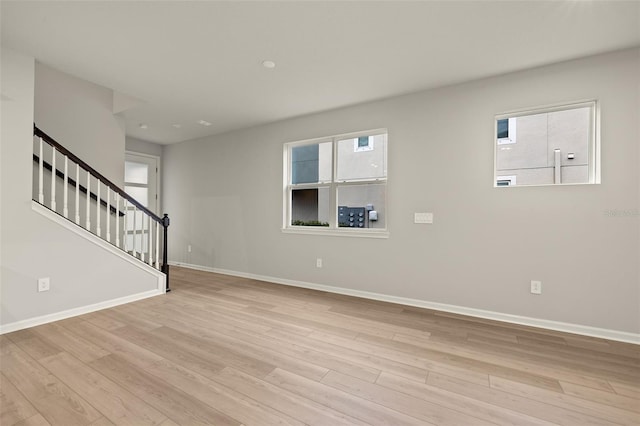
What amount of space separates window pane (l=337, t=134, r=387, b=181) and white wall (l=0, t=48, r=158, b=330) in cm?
329

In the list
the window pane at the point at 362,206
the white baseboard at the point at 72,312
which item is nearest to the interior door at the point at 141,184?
the white baseboard at the point at 72,312

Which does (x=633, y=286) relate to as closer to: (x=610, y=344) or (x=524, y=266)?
(x=610, y=344)

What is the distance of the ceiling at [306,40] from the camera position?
204 cm

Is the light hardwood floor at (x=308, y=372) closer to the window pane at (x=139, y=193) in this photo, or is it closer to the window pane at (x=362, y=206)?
the window pane at (x=362, y=206)

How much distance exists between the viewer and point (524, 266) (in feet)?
9.18

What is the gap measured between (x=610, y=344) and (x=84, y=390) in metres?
4.06

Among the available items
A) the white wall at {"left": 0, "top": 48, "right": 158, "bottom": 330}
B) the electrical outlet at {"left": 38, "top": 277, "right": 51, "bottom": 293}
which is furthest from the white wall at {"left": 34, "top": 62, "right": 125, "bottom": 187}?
the electrical outlet at {"left": 38, "top": 277, "right": 51, "bottom": 293}

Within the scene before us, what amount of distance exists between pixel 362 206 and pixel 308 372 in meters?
2.40

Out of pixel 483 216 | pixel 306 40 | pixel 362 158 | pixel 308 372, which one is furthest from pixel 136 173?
pixel 483 216

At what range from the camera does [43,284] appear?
8.82ft

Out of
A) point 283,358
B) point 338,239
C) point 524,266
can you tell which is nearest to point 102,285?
point 283,358

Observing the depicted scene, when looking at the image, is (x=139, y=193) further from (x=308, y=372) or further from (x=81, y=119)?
(x=308, y=372)

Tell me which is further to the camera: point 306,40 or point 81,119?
point 81,119

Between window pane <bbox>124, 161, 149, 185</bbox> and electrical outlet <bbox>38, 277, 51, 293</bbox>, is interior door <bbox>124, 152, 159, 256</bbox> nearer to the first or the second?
window pane <bbox>124, 161, 149, 185</bbox>
